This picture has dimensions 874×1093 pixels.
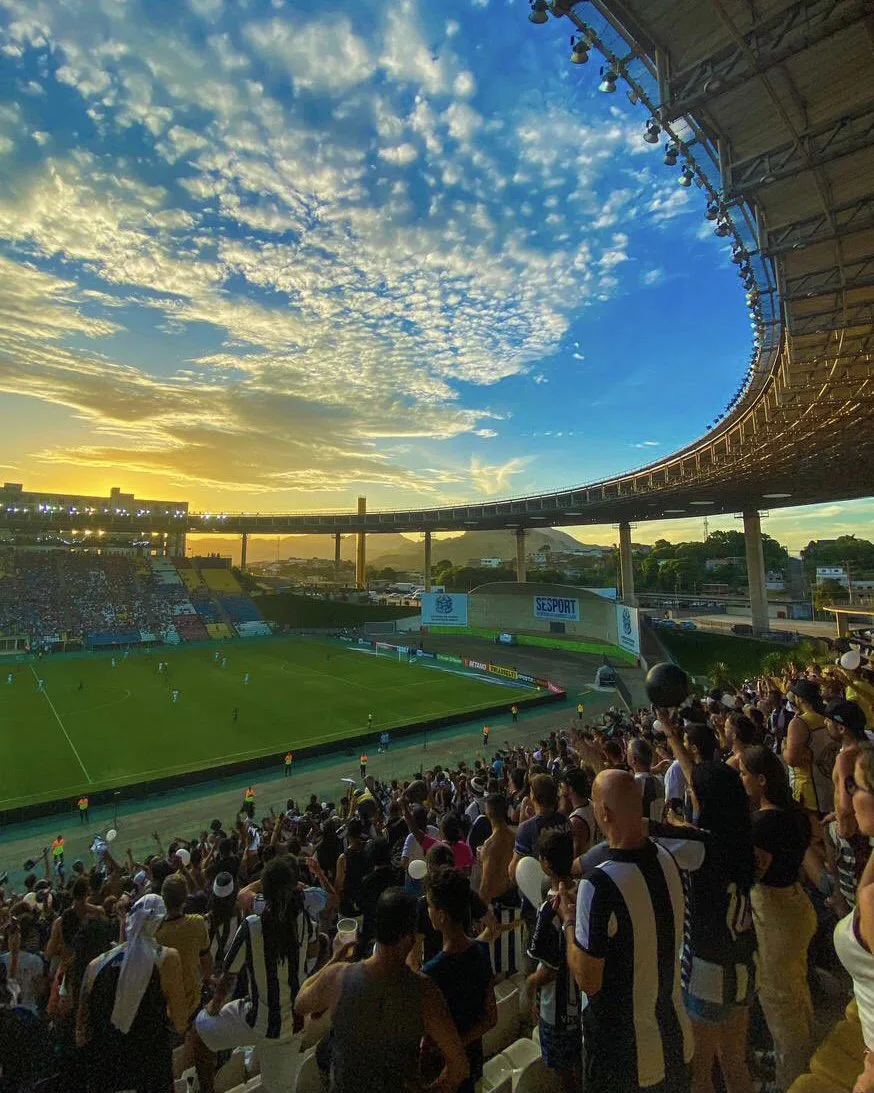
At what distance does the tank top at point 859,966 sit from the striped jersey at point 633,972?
600 millimetres

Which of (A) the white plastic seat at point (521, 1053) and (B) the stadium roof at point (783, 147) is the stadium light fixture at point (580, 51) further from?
(A) the white plastic seat at point (521, 1053)

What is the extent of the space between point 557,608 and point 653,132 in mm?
44327

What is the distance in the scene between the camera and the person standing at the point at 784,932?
312cm

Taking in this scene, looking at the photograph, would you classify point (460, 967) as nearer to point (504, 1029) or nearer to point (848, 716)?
point (504, 1029)

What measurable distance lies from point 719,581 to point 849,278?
93730 mm

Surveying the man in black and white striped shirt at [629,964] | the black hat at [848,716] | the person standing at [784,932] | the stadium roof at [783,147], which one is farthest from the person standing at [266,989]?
the stadium roof at [783,147]

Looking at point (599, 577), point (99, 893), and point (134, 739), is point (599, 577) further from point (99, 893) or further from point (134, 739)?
point (99, 893)

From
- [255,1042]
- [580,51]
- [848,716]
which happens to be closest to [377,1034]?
[255,1042]

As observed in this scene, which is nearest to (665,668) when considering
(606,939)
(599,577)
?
(606,939)

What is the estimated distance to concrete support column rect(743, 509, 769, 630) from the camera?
4969 centimetres

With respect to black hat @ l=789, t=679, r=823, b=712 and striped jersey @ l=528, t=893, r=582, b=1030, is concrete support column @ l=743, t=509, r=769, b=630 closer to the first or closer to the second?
black hat @ l=789, t=679, r=823, b=712

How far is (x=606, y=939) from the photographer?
7.76 feet

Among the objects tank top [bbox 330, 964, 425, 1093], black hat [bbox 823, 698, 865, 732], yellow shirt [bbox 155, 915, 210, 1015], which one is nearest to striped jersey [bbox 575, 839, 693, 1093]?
tank top [bbox 330, 964, 425, 1093]

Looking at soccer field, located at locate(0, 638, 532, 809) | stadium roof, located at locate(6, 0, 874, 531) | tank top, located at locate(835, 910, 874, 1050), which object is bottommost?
soccer field, located at locate(0, 638, 532, 809)
